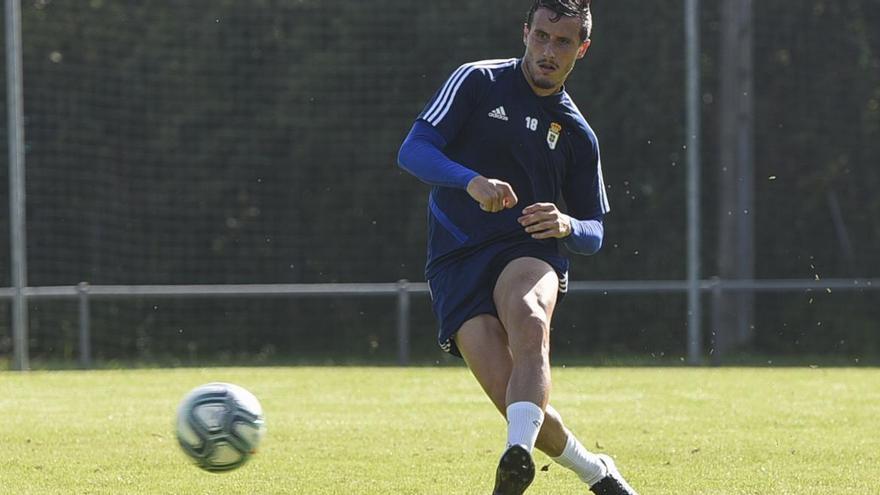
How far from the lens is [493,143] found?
5469mm

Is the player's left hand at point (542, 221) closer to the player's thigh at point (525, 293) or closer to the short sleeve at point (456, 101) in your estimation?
the player's thigh at point (525, 293)

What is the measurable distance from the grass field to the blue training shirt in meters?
1.22

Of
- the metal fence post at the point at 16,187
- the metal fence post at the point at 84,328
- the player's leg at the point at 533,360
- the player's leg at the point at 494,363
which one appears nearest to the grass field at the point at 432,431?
the player's leg at the point at 533,360

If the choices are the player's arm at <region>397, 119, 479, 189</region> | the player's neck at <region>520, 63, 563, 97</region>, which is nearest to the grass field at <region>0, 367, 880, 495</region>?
the player's arm at <region>397, 119, 479, 189</region>

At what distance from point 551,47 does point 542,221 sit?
70 cm

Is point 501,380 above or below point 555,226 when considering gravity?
below

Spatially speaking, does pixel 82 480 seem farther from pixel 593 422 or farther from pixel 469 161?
pixel 593 422

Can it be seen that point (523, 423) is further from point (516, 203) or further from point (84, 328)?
point (84, 328)

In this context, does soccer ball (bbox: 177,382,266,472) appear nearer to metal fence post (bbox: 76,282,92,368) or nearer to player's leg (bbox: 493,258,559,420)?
player's leg (bbox: 493,258,559,420)

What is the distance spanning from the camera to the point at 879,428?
325 inches

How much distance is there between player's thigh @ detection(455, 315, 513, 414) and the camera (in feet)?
17.1

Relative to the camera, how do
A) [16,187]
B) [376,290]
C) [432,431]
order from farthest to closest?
[376,290]
[16,187]
[432,431]

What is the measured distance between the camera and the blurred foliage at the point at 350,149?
1548 centimetres

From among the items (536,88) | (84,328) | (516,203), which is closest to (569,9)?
(536,88)
